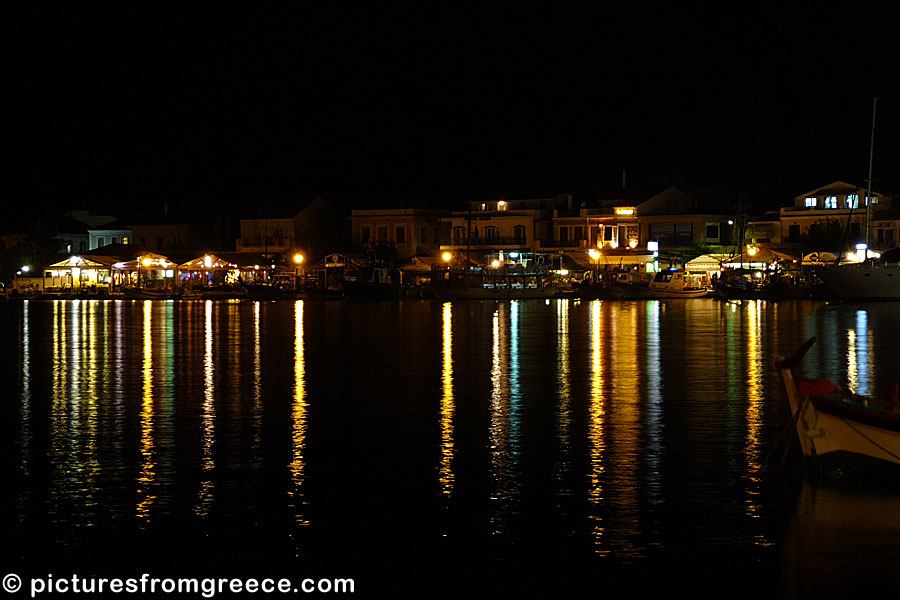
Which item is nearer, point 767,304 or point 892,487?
point 892,487

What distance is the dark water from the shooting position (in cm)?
1022

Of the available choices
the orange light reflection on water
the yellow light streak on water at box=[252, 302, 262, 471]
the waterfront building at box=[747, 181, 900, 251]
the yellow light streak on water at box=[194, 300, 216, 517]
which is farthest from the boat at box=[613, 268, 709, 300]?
the yellow light streak on water at box=[194, 300, 216, 517]

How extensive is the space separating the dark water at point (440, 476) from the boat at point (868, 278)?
1487 inches

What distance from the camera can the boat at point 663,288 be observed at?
72.4 meters

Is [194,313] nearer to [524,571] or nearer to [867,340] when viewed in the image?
[867,340]

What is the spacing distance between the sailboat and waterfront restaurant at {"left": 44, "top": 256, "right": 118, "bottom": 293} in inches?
1954

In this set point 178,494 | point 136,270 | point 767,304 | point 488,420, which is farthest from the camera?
point 136,270

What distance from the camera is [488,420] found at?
18281 mm

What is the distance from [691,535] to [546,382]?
1266 centimetres

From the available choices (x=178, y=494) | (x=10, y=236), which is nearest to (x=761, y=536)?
(x=178, y=494)

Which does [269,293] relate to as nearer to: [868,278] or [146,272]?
[146,272]

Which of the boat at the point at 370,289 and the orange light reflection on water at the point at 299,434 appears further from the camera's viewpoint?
the boat at the point at 370,289

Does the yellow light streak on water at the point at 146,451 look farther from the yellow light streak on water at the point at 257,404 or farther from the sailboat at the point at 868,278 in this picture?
the sailboat at the point at 868,278

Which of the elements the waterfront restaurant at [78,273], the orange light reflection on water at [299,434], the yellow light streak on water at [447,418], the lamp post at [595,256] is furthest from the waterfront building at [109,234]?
the orange light reflection on water at [299,434]
